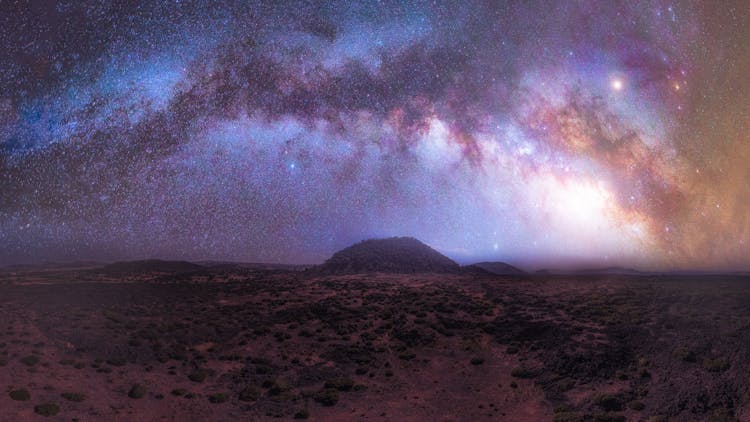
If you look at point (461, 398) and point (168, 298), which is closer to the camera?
point (461, 398)

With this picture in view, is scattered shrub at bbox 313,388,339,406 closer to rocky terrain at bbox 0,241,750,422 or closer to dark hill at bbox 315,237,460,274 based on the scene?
rocky terrain at bbox 0,241,750,422

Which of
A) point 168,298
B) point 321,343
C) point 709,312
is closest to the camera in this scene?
point 709,312

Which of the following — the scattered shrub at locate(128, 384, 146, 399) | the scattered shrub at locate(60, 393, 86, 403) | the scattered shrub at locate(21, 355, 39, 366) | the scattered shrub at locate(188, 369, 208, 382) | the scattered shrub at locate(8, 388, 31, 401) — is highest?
the scattered shrub at locate(21, 355, 39, 366)

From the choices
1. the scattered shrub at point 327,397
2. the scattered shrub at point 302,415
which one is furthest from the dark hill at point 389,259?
the scattered shrub at point 302,415

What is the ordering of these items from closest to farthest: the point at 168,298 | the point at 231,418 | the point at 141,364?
the point at 231,418, the point at 141,364, the point at 168,298

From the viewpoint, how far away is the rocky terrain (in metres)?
21.8

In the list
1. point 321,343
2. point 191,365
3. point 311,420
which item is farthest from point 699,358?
point 191,365

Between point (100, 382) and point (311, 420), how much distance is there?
44.1 feet

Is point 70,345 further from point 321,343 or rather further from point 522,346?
point 522,346

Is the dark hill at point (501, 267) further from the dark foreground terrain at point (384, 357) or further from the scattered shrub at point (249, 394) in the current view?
the scattered shrub at point (249, 394)

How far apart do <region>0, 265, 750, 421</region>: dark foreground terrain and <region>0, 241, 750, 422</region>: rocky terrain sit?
0.13m

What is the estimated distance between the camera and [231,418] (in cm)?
2173

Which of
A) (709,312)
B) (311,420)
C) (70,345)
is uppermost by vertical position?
(709,312)

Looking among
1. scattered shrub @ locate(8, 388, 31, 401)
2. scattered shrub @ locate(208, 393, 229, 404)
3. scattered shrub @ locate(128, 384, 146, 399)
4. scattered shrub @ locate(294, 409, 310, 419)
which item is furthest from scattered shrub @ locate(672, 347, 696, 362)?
scattered shrub @ locate(8, 388, 31, 401)
